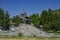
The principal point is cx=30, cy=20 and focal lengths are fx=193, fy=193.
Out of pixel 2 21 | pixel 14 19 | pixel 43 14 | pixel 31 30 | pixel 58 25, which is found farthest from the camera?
pixel 14 19

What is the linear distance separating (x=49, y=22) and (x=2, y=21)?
57.2 feet

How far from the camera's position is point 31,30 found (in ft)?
108

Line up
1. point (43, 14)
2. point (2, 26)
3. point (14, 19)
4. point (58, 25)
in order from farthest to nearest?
point (14, 19)
point (2, 26)
point (43, 14)
point (58, 25)

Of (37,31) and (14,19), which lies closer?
(37,31)

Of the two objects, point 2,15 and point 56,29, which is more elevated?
point 2,15

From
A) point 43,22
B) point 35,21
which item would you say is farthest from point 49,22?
point 35,21

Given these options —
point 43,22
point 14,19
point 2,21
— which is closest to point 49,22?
point 43,22

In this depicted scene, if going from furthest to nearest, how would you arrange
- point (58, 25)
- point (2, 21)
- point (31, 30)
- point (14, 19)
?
point (14, 19)
point (2, 21)
point (58, 25)
point (31, 30)

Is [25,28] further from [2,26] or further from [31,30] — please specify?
[2,26]

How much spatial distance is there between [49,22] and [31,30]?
24643mm

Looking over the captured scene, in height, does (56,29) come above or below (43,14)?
below

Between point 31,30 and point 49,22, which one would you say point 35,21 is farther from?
point 31,30

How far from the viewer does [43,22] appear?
59125 mm

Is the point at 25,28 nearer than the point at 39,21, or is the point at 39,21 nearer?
the point at 25,28
